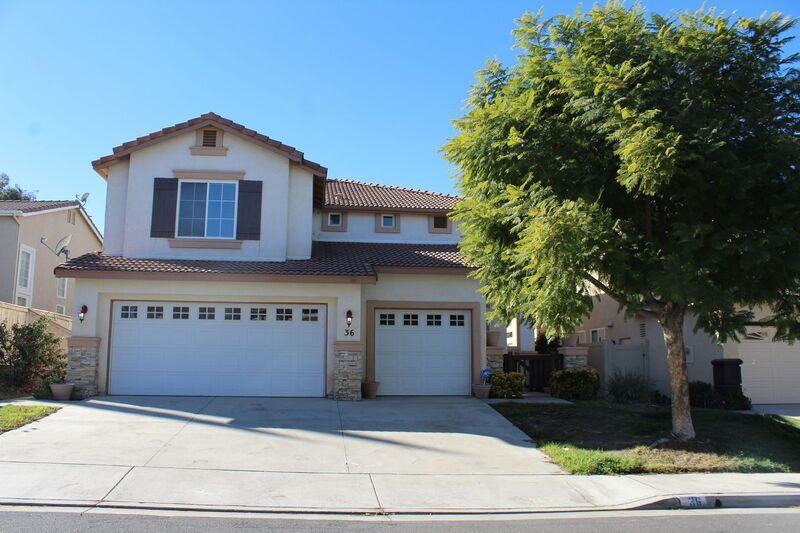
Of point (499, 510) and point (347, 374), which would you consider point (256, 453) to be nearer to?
point (499, 510)

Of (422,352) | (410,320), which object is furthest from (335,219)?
(422,352)

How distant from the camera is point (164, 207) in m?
16.4

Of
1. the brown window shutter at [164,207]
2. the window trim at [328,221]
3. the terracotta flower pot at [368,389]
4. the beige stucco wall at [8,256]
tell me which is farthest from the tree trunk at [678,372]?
the beige stucco wall at [8,256]

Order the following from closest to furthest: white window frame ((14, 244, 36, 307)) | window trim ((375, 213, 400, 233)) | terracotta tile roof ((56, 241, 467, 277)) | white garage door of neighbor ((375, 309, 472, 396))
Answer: terracotta tile roof ((56, 241, 467, 277)), white garage door of neighbor ((375, 309, 472, 396)), window trim ((375, 213, 400, 233)), white window frame ((14, 244, 36, 307))

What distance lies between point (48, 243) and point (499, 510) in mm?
25316

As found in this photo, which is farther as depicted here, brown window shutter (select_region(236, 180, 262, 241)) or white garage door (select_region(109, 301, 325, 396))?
brown window shutter (select_region(236, 180, 262, 241))

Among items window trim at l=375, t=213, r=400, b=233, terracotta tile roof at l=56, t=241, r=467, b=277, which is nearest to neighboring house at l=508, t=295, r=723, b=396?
terracotta tile roof at l=56, t=241, r=467, b=277

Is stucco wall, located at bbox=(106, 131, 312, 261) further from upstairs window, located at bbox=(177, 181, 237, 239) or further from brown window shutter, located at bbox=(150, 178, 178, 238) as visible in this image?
upstairs window, located at bbox=(177, 181, 237, 239)

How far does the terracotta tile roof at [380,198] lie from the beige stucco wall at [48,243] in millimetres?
12328

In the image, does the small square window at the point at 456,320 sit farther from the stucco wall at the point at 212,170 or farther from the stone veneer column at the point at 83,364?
the stone veneer column at the point at 83,364

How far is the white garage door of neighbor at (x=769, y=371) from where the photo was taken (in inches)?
650

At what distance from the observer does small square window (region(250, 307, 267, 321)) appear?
15555 millimetres

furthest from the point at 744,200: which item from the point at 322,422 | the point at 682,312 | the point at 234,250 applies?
the point at 234,250

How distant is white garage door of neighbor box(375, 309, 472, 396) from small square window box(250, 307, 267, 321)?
2978mm
